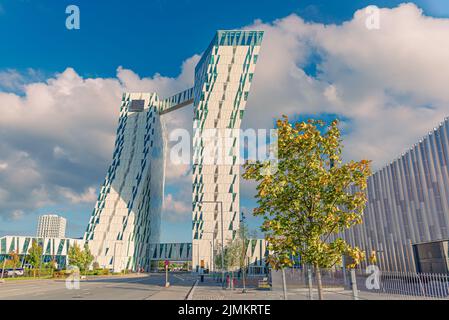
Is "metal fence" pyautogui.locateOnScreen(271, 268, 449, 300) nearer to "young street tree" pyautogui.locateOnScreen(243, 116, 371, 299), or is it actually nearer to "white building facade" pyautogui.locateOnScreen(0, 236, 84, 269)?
"young street tree" pyautogui.locateOnScreen(243, 116, 371, 299)

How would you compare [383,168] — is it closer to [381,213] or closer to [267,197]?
[381,213]

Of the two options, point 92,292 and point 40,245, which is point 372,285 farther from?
point 40,245

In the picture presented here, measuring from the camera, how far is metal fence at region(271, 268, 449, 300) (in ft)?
66.0

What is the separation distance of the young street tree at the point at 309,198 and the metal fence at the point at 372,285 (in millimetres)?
2319

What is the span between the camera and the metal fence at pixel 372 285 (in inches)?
792

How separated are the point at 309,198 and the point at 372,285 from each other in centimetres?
2020

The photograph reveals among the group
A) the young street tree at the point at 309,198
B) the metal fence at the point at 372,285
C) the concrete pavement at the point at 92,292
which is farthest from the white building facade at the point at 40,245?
the young street tree at the point at 309,198

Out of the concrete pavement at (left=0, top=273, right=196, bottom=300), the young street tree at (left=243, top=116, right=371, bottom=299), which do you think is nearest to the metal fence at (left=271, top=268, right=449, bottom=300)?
the young street tree at (left=243, top=116, right=371, bottom=299)

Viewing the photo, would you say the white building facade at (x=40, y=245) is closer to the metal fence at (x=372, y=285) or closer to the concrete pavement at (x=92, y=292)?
the concrete pavement at (x=92, y=292)

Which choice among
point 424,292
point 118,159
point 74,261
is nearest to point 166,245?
point 118,159

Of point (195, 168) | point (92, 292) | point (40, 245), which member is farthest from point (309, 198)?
point (40, 245)

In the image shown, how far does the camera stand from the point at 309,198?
11891mm

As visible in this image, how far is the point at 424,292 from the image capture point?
2102 cm

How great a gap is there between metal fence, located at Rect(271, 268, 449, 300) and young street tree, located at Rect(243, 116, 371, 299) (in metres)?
2.32
